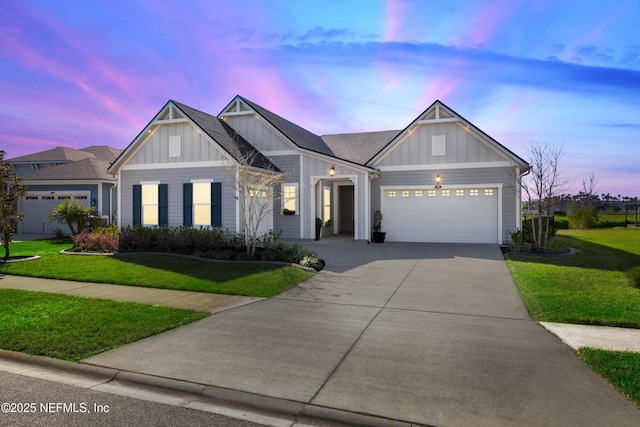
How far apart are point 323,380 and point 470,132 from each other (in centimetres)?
1577

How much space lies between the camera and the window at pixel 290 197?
59.6 ft

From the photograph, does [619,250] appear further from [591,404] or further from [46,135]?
[46,135]

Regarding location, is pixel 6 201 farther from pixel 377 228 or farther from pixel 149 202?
pixel 377 228

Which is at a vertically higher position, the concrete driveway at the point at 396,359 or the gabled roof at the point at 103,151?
the gabled roof at the point at 103,151

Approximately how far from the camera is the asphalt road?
3418 millimetres

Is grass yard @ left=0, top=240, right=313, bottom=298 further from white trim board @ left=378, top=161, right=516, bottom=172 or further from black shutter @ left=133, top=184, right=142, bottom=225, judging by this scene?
white trim board @ left=378, top=161, right=516, bottom=172

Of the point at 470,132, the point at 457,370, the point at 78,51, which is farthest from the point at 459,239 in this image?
the point at 78,51

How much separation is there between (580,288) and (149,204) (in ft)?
51.9

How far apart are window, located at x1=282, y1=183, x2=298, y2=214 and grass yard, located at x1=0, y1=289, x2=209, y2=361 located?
1124 centimetres

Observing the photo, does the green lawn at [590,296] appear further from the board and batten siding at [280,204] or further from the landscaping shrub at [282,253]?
the board and batten siding at [280,204]

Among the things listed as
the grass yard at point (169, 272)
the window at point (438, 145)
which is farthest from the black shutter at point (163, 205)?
the window at point (438, 145)

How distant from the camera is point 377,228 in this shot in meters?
18.2

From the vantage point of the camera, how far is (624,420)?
10.8 ft

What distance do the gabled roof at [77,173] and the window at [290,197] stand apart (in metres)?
11.8
